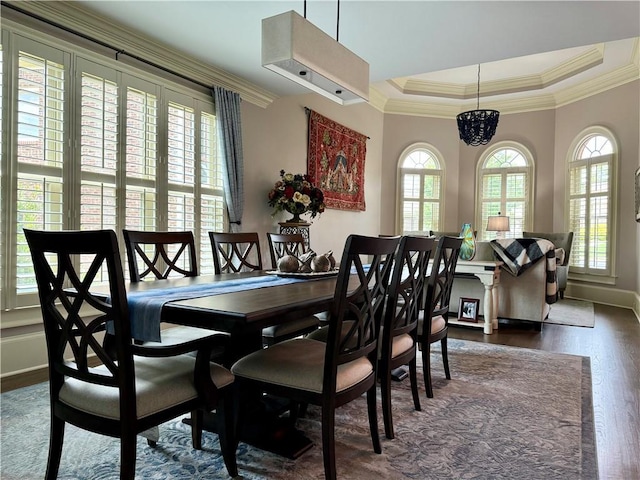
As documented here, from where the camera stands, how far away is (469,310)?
4.77 meters

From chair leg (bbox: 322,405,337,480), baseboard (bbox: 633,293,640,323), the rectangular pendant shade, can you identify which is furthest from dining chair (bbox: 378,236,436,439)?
baseboard (bbox: 633,293,640,323)

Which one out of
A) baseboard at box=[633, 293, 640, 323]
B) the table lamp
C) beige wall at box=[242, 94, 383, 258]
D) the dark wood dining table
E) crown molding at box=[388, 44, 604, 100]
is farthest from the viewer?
the table lamp

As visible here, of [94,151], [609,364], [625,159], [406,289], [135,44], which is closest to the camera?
[406,289]

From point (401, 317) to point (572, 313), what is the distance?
14.6 ft

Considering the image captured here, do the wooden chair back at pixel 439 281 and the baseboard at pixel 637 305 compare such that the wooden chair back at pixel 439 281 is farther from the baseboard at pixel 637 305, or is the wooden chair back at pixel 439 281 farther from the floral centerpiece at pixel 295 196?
the baseboard at pixel 637 305

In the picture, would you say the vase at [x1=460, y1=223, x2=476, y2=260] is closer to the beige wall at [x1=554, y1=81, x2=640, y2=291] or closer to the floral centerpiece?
the floral centerpiece

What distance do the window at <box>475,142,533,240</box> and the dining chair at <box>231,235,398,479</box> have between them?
669 centimetres

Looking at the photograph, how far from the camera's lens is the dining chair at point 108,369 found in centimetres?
140

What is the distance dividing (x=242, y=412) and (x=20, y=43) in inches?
111

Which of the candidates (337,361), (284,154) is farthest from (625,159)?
(337,361)

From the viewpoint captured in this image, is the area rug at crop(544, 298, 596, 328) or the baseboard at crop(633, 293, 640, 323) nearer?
the area rug at crop(544, 298, 596, 328)

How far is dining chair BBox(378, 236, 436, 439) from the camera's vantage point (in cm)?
211

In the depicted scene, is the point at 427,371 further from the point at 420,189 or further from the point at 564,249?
the point at 420,189

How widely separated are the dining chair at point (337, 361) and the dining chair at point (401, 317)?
104 mm
